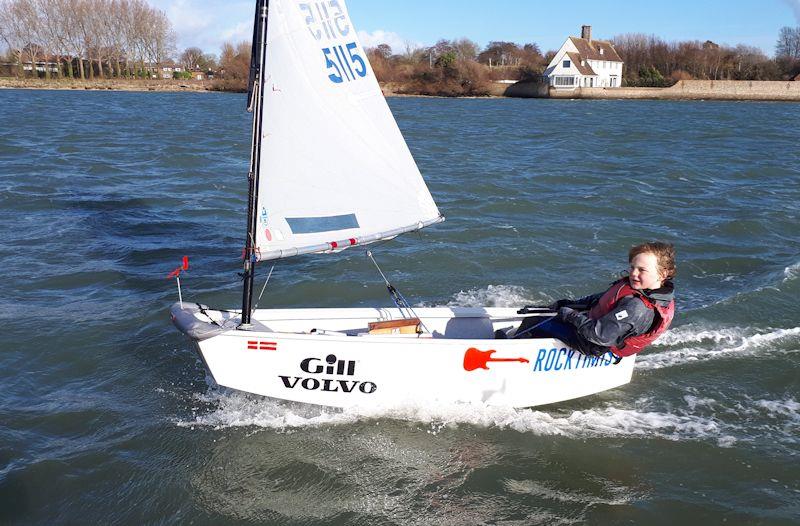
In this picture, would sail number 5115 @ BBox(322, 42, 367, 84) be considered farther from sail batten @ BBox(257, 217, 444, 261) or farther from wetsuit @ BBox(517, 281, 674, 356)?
wetsuit @ BBox(517, 281, 674, 356)

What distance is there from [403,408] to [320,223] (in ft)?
4.67

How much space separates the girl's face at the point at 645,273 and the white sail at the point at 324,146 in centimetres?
164

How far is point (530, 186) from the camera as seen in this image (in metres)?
13.4

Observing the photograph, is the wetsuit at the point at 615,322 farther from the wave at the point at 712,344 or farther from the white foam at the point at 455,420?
the wave at the point at 712,344

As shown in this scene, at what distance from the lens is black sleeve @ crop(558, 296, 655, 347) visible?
14.6 ft

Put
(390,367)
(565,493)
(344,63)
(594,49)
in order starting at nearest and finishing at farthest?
(565,493) → (390,367) → (344,63) → (594,49)

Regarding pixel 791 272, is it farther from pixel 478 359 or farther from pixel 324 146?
pixel 324 146

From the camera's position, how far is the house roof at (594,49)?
189 feet

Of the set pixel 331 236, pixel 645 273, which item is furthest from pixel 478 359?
pixel 331 236

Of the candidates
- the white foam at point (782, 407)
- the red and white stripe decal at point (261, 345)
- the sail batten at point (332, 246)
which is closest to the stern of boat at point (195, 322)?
the red and white stripe decal at point (261, 345)

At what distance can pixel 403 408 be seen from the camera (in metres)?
4.93

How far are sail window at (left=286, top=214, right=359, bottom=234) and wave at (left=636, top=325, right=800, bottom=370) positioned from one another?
110 inches

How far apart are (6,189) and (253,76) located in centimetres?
915

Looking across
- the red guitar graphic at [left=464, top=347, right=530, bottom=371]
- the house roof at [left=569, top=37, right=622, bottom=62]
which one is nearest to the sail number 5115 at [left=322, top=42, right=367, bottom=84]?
the red guitar graphic at [left=464, top=347, right=530, bottom=371]
